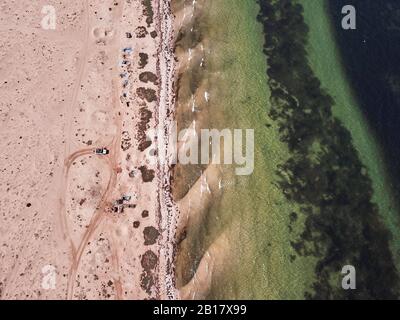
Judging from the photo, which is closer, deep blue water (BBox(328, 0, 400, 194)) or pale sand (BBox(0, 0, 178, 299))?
pale sand (BBox(0, 0, 178, 299))

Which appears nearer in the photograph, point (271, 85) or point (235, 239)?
point (235, 239)

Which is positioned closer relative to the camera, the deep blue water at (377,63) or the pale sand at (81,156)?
the pale sand at (81,156)

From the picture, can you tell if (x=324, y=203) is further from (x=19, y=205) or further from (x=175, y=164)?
(x=19, y=205)

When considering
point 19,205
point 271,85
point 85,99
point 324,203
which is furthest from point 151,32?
point 324,203
